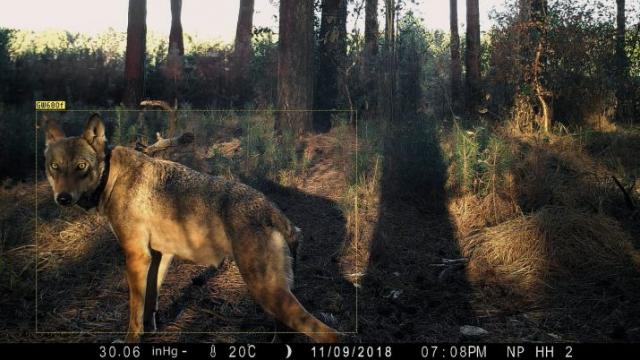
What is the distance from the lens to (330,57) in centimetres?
1305

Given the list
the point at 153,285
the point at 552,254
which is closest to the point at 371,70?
the point at 552,254

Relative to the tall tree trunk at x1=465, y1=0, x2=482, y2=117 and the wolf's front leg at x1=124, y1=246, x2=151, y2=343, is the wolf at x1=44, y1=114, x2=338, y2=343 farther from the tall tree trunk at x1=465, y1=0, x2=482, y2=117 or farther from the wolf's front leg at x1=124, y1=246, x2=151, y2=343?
the tall tree trunk at x1=465, y1=0, x2=482, y2=117

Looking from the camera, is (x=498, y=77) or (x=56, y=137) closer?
(x=56, y=137)

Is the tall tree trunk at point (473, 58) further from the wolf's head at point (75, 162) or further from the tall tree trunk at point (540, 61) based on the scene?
the wolf's head at point (75, 162)

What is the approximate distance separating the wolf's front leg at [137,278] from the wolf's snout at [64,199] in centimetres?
58

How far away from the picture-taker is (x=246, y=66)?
18797mm

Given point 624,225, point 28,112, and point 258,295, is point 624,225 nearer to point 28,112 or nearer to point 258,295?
point 258,295

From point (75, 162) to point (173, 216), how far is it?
0.81 metres

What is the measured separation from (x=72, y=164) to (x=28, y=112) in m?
10.0

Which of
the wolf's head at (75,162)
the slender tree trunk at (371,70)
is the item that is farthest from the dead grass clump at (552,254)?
the slender tree trunk at (371,70)

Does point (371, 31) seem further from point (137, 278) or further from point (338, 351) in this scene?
point (338, 351)

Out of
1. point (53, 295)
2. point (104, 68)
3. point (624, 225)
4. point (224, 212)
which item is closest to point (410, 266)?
point (624, 225)

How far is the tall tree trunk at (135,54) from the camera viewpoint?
13945 millimetres

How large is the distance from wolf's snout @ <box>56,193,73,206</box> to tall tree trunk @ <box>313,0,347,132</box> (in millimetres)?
8986
